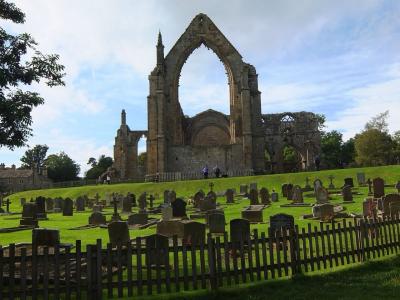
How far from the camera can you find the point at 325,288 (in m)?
6.82

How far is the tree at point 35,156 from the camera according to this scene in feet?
372

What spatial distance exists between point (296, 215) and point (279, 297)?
1029 centimetres

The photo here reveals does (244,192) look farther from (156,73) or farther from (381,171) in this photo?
(156,73)

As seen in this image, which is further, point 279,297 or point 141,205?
point 141,205

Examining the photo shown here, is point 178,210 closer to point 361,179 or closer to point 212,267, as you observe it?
point 212,267

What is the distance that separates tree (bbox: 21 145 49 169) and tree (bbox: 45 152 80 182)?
9928mm

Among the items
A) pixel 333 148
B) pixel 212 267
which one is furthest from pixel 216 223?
pixel 333 148

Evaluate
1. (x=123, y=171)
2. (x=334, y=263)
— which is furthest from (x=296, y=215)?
(x=123, y=171)

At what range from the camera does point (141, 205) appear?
24.5m

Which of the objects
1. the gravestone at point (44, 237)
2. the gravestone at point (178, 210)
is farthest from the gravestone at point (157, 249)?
the gravestone at point (178, 210)

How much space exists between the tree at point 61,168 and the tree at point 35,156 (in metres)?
9.93

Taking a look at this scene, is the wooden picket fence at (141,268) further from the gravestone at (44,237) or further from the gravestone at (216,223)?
the gravestone at (216,223)

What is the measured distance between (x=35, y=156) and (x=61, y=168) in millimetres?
24756

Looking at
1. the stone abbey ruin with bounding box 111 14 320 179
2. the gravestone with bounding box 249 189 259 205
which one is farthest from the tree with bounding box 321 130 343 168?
the gravestone with bounding box 249 189 259 205
